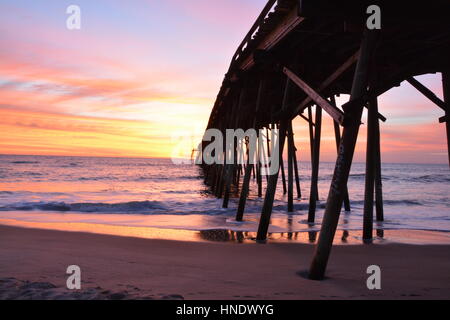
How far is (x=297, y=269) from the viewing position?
444 cm

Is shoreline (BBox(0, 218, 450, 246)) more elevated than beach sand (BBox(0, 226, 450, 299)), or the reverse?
beach sand (BBox(0, 226, 450, 299))

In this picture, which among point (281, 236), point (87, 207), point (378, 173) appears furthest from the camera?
point (87, 207)

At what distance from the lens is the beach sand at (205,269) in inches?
132

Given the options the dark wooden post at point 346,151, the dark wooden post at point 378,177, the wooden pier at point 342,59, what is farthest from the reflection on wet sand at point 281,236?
the dark wooden post at point 346,151

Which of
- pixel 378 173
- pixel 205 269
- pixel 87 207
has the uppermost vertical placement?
pixel 378 173

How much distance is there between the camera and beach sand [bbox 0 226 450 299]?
3.36 meters

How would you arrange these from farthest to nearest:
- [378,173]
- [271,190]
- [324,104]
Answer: [378,173], [271,190], [324,104]

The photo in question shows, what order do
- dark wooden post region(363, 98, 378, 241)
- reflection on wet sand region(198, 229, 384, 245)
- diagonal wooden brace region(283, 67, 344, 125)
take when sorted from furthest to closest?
1. reflection on wet sand region(198, 229, 384, 245)
2. dark wooden post region(363, 98, 378, 241)
3. diagonal wooden brace region(283, 67, 344, 125)

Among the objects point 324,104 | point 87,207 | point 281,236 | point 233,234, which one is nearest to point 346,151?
point 324,104

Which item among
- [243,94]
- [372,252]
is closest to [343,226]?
[372,252]

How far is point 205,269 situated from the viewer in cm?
440

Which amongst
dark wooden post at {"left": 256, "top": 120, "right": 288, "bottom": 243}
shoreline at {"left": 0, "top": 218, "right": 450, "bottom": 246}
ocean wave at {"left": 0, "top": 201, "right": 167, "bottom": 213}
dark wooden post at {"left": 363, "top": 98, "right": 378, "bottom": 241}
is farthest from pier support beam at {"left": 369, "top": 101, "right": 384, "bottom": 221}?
ocean wave at {"left": 0, "top": 201, "right": 167, "bottom": 213}

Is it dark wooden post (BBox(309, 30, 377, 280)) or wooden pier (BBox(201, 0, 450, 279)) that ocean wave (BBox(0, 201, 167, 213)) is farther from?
dark wooden post (BBox(309, 30, 377, 280))

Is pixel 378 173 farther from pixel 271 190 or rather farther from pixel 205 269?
pixel 205 269
